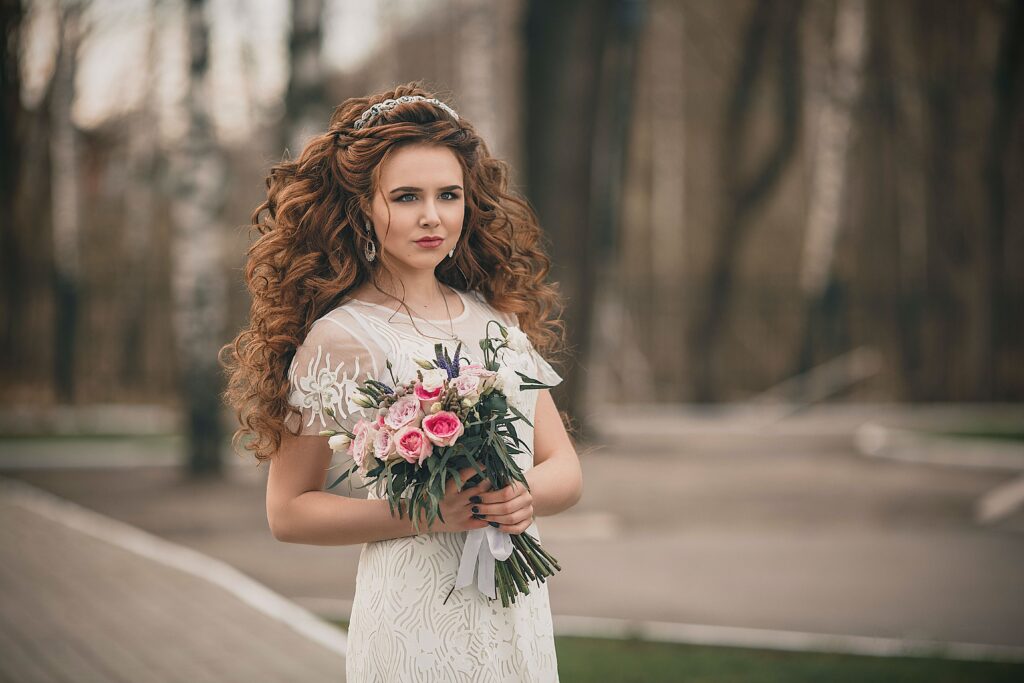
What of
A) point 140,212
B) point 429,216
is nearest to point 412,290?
point 429,216

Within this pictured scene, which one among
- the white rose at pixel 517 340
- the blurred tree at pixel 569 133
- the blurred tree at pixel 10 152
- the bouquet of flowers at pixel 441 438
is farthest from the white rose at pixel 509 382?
the blurred tree at pixel 10 152

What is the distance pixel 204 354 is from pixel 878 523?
22.0 ft

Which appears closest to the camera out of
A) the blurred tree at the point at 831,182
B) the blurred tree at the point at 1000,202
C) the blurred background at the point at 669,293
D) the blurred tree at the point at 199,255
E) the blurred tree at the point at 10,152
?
the blurred background at the point at 669,293

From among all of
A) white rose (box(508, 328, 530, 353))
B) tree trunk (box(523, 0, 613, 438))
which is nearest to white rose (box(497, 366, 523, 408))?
white rose (box(508, 328, 530, 353))

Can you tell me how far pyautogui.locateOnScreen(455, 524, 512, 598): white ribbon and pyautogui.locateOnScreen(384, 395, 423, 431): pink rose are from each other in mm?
313

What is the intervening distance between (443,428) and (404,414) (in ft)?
0.31

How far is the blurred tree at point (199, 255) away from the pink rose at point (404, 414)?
10238 millimetres

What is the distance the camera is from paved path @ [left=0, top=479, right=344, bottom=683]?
551cm

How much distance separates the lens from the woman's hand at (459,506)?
256 centimetres

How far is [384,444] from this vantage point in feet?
8.16

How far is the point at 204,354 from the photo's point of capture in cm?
1252

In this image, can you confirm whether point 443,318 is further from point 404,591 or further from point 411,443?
point 404,591

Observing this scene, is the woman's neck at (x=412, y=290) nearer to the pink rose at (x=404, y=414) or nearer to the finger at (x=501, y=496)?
the pink rose at (x=404, y=414)

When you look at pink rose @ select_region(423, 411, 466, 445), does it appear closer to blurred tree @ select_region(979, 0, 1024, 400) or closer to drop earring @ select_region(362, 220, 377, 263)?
drop earring @ select_region(362, 220, 377, 263)
